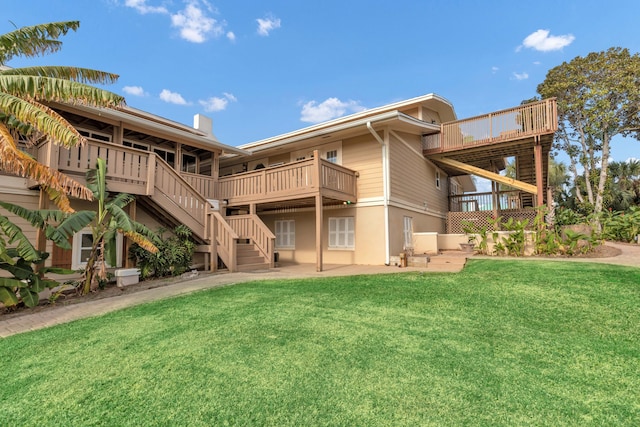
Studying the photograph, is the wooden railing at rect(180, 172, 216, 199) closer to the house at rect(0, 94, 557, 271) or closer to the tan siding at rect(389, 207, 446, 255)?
the house at rect(0, 94, 557, 271)

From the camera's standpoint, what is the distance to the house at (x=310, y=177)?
8.98 m

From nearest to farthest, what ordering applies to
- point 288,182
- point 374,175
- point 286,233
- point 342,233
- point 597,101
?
1. point 288,182
2. point 374,175
3. point 342,233
4. point 286,233
5. point 597,101

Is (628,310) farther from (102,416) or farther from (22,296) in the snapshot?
(22,296)

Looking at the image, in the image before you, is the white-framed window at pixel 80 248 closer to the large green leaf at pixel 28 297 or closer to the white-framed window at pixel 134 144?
the large green leaf at pixel 28 297

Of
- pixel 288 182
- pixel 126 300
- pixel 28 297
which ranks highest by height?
pixel 288 182

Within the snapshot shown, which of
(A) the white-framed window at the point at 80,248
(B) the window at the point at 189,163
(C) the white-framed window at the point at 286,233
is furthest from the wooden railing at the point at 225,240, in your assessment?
(B) the window at the point at 189,163

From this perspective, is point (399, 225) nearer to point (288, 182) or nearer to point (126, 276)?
point (288, 182)

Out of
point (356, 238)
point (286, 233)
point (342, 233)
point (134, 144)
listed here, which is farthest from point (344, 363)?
point (134, 144)

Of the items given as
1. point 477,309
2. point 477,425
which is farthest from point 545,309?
point 477,425

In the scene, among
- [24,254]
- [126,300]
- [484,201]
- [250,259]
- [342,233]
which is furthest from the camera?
[484,201]

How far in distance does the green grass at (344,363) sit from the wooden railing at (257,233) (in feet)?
16.9

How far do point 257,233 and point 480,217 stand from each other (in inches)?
431

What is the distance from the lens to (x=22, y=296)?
6.17m

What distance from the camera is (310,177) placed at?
10.4 metres
